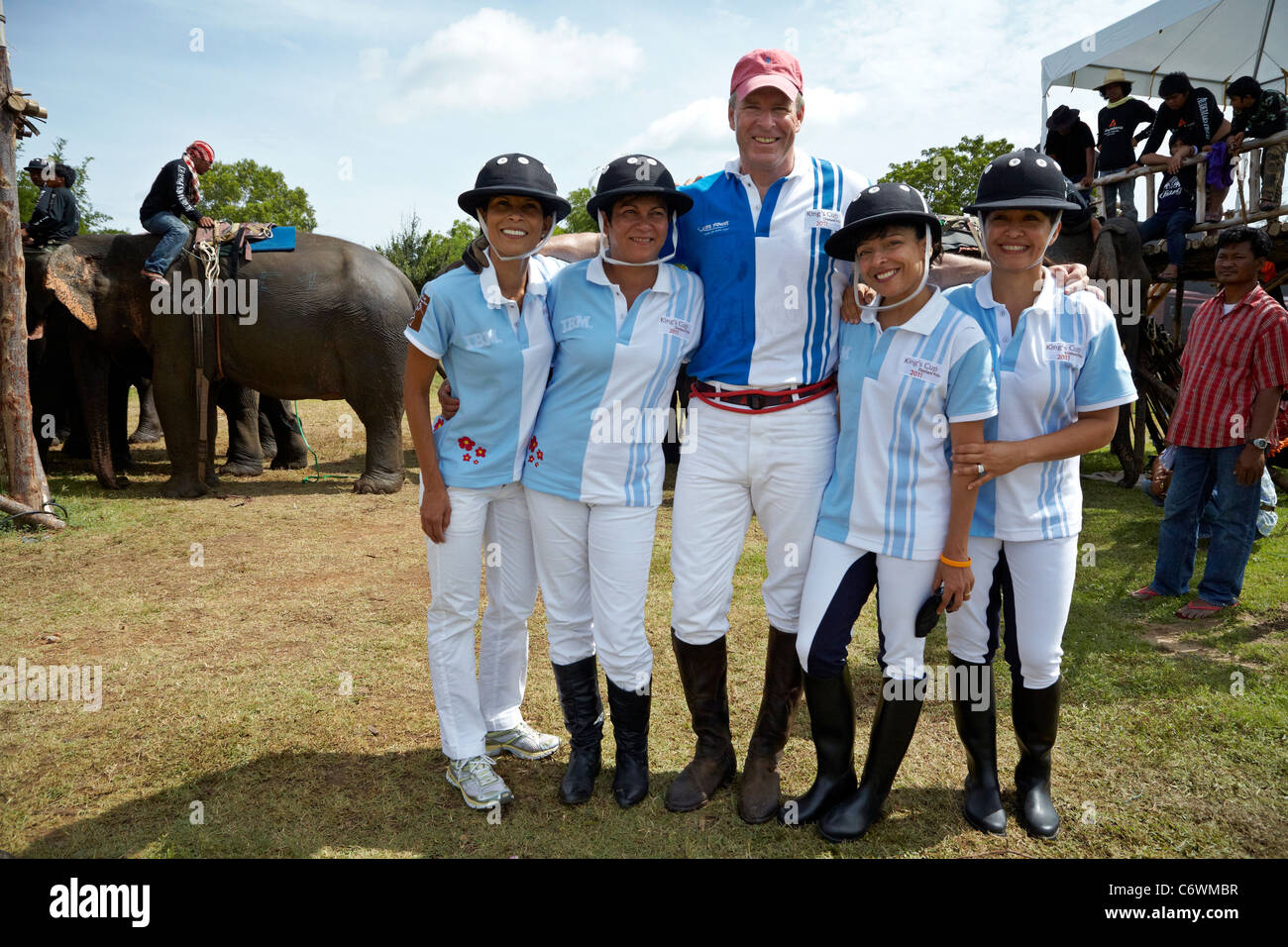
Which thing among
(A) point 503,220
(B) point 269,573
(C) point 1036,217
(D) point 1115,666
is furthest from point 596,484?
(B) point 269,573

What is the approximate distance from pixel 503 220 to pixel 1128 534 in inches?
260

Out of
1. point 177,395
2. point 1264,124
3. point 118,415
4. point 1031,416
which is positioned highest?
point 1264,124

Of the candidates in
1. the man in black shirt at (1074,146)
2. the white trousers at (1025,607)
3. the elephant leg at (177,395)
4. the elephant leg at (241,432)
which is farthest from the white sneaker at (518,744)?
the man in black shirt at (1074,146)

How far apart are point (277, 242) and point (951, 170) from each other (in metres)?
22.9

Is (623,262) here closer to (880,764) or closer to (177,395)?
(880,764)

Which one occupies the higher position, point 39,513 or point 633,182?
point 633,182

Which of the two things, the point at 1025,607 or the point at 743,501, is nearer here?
the point at 1025,607

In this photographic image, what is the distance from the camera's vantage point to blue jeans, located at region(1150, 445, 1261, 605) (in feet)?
18.0

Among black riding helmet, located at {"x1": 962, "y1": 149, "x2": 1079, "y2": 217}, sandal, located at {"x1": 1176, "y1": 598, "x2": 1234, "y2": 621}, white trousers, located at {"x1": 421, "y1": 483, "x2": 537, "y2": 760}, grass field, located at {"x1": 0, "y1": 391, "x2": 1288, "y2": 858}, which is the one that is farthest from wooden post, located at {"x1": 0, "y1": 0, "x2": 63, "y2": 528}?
sandal, located at {"x1": 1176, "y1": 598, "x2": 1234, "y2": 621}

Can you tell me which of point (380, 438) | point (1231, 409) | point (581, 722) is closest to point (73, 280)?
point (380, 438)

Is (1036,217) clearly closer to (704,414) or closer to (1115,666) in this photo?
(704,414)

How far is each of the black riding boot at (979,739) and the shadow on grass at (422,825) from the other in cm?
10

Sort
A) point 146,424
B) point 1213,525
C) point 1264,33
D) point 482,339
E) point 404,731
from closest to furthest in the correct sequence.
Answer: point 482,339 < point 404,731 < point 1213,525 < point 146,424 < point 1264,33

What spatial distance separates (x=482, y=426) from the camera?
10.6 ft
